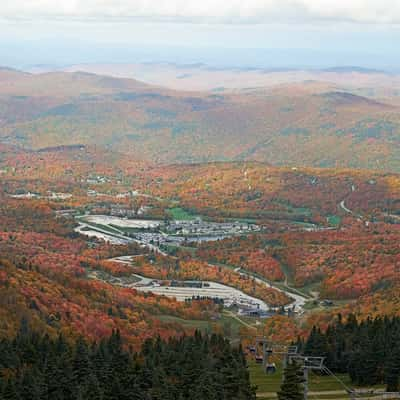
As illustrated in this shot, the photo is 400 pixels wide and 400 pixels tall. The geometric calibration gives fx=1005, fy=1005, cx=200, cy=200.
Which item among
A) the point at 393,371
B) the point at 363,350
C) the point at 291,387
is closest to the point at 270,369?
the point at 363,350

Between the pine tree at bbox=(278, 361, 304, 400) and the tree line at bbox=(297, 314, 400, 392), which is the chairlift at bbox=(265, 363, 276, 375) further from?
the pine tree at bbox=(278, 361, 304, 400)

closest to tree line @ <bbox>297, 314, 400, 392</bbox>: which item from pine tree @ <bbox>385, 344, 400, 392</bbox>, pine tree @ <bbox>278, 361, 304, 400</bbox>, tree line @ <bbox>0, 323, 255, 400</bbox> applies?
pine tree @ <bbox>385, 344, 400, 392</bbox>

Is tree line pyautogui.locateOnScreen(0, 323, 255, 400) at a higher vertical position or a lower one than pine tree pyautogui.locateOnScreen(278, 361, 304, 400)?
lower

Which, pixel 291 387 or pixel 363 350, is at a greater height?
pixel 291 387

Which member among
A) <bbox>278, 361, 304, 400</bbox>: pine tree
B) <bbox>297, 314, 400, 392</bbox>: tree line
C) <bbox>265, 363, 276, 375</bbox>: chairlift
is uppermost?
<bbox>278, 361, 304, 400</bbox>: pine tree

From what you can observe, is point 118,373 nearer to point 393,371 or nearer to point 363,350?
point 363,350

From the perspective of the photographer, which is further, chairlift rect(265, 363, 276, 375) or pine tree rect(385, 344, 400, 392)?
chairlift rect(265, 363, 276, 375)

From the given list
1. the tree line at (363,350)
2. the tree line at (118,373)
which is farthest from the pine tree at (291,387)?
the tree line at (363,350)

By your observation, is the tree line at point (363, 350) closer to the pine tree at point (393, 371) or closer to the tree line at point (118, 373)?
the pine tree at point (393, 371)
